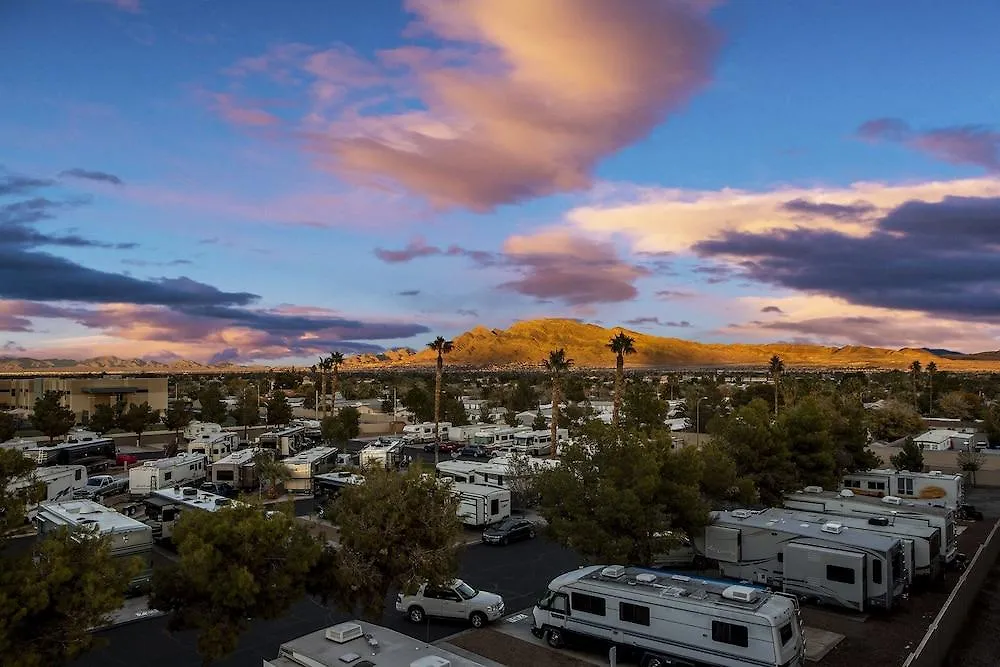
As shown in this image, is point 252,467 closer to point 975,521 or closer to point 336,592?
point 336,592

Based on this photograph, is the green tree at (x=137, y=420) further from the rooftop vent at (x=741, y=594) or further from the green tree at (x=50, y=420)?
the rooftop vent at (x=741, y=594)

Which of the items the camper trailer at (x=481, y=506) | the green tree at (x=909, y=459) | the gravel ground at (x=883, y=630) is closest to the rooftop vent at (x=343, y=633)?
the gravel ground at (x=883, y=630)

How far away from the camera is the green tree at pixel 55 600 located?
42.4 feet

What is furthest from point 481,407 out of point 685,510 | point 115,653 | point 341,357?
point 115,653

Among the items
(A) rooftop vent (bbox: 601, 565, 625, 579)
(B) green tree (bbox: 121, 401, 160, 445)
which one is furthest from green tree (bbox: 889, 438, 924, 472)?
(B) green tree (bbox: 121, 401, 160, 445)

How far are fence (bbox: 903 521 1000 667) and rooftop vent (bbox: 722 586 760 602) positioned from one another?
143 inches

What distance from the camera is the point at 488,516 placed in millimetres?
35688

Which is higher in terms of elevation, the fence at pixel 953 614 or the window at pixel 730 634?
the window at pixel 730 634

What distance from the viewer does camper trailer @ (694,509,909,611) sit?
23.1 meters

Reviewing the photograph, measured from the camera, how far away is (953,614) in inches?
829

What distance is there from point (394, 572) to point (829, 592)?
15.1 m

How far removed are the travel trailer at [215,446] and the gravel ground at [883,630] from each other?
4279 cm

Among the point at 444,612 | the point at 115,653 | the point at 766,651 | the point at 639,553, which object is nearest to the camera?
the point at 766,651

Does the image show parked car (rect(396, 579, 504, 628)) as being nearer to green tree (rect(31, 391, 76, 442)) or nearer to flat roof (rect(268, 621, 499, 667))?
flat roof (rect(268, 621, 499, 667))
